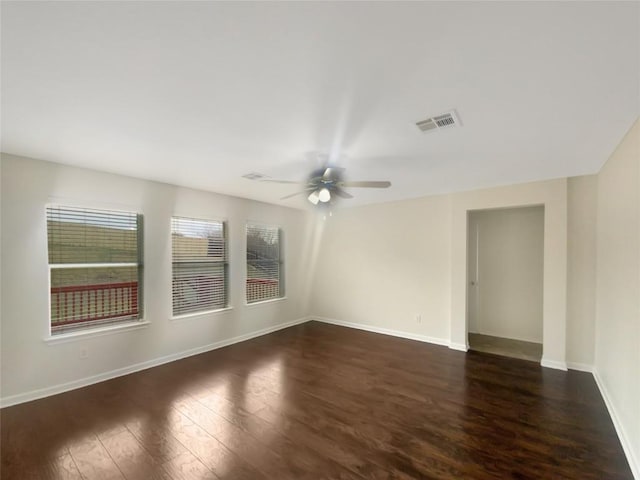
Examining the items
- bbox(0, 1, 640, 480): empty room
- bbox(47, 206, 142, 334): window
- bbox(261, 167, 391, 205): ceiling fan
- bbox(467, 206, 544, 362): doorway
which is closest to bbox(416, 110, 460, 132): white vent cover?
bbox(0, 1, 640, 480): empty room

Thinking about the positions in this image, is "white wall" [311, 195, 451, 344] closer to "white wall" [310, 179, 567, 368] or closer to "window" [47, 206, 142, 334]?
"white wall" [310, 179, 567, 368]

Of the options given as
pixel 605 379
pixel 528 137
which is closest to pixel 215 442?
pixel 528 137

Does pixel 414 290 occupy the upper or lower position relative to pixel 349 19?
lower

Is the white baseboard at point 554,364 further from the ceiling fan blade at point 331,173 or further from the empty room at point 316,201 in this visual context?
the ceiling fan blade at point 331,173

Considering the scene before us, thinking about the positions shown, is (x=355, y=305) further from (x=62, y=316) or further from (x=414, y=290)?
(x=62, y=316)

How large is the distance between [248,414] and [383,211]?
4141mm

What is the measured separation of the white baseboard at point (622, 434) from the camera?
77.6 inches

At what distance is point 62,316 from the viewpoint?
3.19 m

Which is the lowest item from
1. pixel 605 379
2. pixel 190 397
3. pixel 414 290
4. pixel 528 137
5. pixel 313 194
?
pixel 190 397

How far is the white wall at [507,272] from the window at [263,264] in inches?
152

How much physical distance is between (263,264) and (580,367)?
16.9 ft

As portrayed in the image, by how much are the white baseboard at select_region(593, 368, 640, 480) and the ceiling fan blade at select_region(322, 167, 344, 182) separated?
130 inches

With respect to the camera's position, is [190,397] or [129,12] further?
[190,397]

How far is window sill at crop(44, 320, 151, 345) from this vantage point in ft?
10.1
